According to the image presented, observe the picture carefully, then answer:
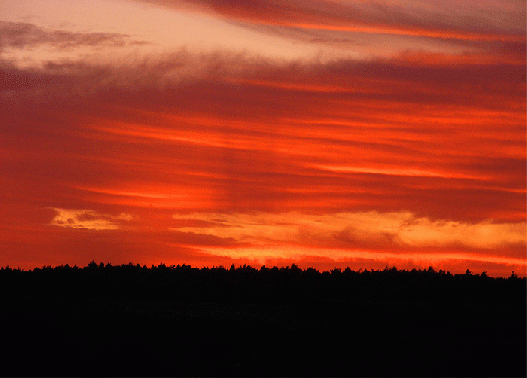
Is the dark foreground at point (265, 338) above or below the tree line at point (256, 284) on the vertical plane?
below

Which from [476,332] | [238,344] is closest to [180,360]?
[238,344]

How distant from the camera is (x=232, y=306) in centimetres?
4059

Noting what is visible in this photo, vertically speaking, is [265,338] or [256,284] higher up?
[256,284]

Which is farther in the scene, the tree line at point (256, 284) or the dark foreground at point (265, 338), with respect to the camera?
the tree line at point (256, 284)

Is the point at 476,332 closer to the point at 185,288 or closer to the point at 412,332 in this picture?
the point at 412,332

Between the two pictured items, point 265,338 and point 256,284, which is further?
point 256,284

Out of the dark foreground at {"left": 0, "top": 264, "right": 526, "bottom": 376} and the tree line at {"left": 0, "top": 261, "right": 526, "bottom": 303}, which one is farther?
the tree line at {"left": 0, "top": 261, "right": 526, "bottom": 303}

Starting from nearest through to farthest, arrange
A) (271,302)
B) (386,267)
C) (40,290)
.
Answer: (271,302)
(386,267)
(40,290)

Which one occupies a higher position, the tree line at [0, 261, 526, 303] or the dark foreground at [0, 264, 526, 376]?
the tree line at [0, 261, 526, 303]

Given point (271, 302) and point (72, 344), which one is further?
point (271, 302)

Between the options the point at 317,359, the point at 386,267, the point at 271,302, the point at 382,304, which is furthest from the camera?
the point at 386,267

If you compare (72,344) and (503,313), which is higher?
(503,313)

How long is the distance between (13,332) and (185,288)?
2156 cm

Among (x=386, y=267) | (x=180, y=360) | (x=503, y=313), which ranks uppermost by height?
(x=386, y=267)
